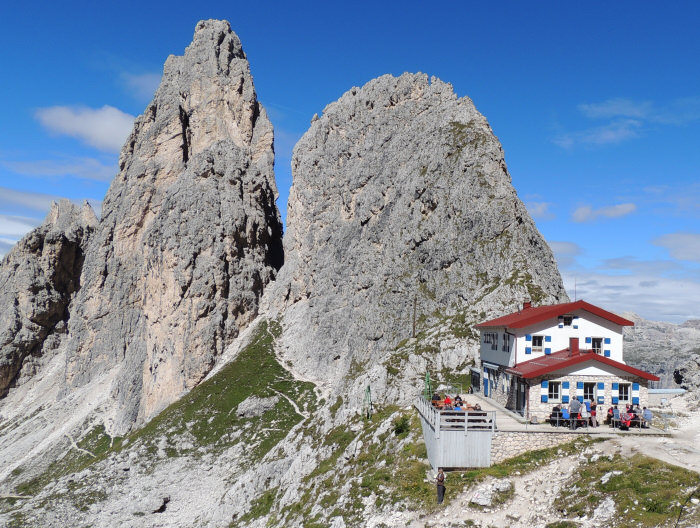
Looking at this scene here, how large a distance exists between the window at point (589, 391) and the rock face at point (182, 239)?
90203 mm

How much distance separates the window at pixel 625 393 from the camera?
3372 centimetres

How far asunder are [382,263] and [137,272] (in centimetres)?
8374

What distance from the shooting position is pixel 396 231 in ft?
302

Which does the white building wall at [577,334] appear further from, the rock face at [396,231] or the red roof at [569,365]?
the rock face at [396,231]

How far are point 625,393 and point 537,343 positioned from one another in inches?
254

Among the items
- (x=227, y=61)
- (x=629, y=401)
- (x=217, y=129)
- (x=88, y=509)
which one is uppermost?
(x=227, y=61)

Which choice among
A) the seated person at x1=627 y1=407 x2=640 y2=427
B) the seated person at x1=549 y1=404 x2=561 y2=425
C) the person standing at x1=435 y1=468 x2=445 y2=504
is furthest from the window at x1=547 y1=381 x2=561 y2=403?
the person standing at x1=435 y1=468 x2=445 y2=504

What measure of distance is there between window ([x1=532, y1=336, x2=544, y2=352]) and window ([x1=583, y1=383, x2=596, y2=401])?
4.93 m

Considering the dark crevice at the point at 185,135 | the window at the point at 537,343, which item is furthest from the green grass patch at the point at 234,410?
the dark crevice at the point at 185,135

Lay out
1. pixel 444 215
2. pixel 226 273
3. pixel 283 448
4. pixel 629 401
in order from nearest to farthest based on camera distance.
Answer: pixel 629 401 → pixel 283 448 → pixel 444 215 → pixel 226 273

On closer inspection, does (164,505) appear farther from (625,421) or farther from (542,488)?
(625,421)

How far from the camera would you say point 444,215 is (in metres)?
84.6

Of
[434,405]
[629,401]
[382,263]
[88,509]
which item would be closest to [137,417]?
[88,509]

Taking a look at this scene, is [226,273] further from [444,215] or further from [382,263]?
[444,215]
